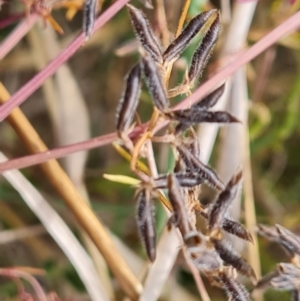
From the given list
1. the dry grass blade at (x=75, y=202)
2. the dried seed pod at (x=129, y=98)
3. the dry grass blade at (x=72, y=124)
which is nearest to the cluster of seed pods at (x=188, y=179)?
the dried seed pod at (x=129, y=98)

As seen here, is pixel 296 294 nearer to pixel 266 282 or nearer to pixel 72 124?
pixel 266 282

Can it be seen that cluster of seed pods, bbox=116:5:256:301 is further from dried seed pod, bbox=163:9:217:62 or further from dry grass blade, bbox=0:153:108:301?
dry grass blade, bbox=0:153:108:301

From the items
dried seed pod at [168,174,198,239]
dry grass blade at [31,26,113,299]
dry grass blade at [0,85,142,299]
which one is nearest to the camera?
dried seed pod at [168,174,198,239]

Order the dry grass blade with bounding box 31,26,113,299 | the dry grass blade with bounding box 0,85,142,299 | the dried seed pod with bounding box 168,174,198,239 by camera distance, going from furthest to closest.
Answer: the dry grass blade with bounding box 31,26,113,299, the dry grass blade with bounding box 0,85,142,299, the dried seed pod with bounding box 168,174,198,239

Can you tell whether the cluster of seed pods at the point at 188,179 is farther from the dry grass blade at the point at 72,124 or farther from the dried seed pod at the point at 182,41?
the dry grass blade at the point at 72,124

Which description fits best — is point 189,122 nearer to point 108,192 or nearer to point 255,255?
point 255,255

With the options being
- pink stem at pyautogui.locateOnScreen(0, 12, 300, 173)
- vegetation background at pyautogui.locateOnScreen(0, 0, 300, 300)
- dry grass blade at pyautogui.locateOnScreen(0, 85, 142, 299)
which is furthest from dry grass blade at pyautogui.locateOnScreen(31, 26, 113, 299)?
pink stem at pyautogui.locateOnScreen(0, 12, 300, 173)

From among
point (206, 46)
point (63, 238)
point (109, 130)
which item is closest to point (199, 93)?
point (206, 46)
